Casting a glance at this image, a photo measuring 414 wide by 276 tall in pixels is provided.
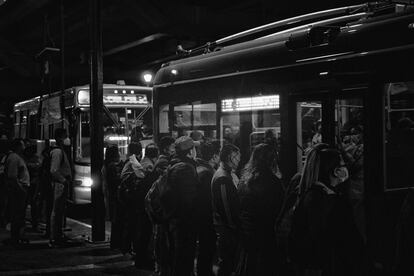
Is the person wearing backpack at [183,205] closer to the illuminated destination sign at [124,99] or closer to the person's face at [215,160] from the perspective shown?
the person's face at [215,160]

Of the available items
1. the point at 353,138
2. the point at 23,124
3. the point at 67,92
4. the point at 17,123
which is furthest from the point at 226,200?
the point at 17,123

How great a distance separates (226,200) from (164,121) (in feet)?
13.2

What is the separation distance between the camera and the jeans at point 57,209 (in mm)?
9688

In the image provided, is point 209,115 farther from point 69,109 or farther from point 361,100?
point 69,109

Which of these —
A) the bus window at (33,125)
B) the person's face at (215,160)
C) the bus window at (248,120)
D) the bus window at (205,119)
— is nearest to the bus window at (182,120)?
the bus window at (205,119)

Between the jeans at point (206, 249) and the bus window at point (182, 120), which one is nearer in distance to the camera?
the jeans at point (206, 249)

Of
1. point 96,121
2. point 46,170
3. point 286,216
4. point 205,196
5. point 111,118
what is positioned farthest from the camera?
point 111,118

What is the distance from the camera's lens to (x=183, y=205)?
20.6 ft

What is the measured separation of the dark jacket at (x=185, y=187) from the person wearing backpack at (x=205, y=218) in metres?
0.15

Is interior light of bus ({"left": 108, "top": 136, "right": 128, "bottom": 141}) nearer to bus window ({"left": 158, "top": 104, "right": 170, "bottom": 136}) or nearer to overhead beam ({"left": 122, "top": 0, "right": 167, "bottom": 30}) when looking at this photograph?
bus window ({"left": 158, "top": 104, "right": 170, "bottom": 136})

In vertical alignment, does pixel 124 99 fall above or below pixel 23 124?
above

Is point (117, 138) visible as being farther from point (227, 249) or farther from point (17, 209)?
point (227, 249)

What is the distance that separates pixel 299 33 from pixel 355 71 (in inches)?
39.5

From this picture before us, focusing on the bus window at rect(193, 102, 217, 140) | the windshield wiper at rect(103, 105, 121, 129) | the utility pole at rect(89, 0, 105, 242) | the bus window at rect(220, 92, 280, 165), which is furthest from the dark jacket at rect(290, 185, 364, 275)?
the windshield wiper at rect(103, 105, 121, 129)
